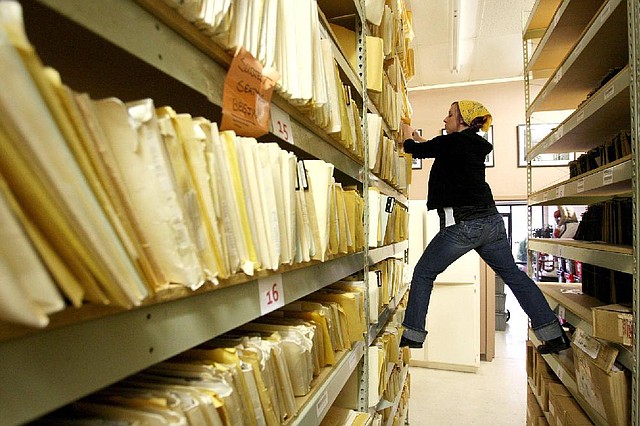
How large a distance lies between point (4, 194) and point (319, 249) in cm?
75

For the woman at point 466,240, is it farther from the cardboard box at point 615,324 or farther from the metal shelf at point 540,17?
the metal shelf at point 540,17

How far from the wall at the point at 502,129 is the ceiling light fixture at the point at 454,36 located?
2.20ft

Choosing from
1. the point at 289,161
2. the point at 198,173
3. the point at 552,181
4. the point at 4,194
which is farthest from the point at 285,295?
the point at 552,181

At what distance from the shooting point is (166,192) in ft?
1.66

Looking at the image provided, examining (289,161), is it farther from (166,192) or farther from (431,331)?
(431,331)

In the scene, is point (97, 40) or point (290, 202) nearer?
point (97, 40)

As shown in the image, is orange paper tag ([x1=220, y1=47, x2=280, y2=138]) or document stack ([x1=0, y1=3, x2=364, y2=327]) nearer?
document stack ([x1=0, y1=3, x2=364, y2=327])

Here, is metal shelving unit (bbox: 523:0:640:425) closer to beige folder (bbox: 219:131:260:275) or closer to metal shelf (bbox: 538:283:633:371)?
metal shelf (bbox: 538:283:633:371)

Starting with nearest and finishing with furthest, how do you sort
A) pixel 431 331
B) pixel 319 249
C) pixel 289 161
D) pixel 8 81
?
pixel 8 81, pixel 289 161, pixel 319 249, pixel 431 331

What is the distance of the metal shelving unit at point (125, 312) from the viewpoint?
361mm

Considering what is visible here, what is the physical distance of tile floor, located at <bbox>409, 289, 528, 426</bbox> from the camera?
3.29m

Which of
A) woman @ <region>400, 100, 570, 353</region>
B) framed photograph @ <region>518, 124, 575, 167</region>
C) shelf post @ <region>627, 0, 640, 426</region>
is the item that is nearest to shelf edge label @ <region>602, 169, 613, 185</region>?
shelf post @ <region>627, 0, 640, 426</region>

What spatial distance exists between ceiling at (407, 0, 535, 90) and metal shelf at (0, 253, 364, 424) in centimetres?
424

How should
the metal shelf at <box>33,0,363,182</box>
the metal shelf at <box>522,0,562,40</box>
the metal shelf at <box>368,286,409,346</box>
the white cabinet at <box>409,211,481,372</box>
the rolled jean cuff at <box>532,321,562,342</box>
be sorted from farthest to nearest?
the white cabinet at <box>409,211,481,372</box> → the metal shelf at <box>522,0,562,40</box> → the rolled jean cuff at <box>532,321,562,342</box> → the metal shelf at <box>368,286,409,346</box> → the metal shelf at <box>33,0,363,182</box>
